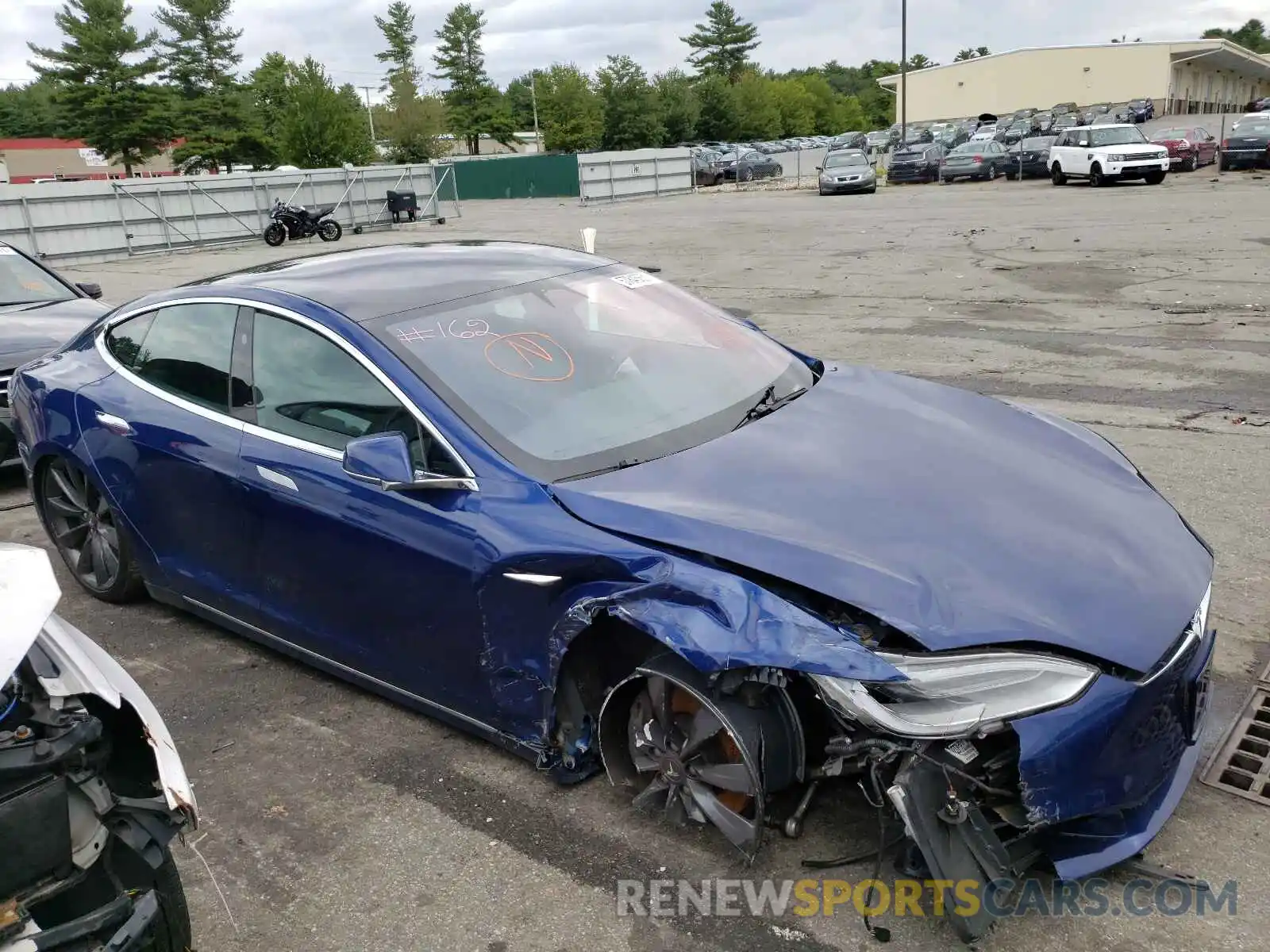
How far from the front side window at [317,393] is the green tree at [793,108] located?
315 feet

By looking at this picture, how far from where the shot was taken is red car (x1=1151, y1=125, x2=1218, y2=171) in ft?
109

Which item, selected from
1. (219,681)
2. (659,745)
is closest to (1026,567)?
(659,745)

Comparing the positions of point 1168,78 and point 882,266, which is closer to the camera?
point 882,266

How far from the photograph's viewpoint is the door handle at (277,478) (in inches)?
142

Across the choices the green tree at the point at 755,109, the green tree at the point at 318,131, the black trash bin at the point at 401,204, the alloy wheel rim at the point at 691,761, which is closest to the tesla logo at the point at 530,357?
the alloy wheel rim at the point at 691,761

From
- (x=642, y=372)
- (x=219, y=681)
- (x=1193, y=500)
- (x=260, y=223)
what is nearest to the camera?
(x=642, y=372)

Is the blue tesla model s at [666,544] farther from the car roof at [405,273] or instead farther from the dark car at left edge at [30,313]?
the dark car at left edge at [30,313]

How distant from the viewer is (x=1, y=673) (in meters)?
1.94

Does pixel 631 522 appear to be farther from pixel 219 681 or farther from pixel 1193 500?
pixel 1193 500

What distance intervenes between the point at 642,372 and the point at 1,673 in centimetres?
223

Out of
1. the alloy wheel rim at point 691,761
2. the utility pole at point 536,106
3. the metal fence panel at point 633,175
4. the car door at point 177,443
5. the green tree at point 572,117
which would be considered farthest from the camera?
the utility pole at point 536,106

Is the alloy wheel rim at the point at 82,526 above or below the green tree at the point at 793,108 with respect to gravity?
below

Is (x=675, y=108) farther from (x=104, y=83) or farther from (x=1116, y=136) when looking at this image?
(x=1116, y=136)

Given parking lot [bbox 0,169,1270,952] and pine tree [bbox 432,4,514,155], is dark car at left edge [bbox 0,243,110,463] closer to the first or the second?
parking lot [bbox 0,169,1270,952]
